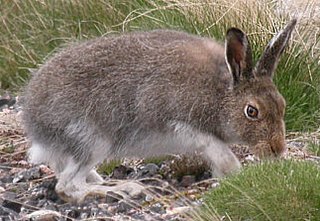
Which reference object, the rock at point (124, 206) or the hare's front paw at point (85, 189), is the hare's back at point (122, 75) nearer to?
the hare's front paw at point (85, 189)

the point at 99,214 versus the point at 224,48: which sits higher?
the point at 224,48

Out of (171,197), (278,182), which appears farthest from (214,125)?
(278,182)

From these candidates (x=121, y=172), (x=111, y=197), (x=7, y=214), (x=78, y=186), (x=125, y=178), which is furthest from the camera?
(x=121, y=172)

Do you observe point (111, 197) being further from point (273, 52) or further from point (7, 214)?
point (273, 52)

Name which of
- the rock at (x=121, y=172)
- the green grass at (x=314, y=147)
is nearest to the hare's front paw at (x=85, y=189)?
the rock at (x=121, y=172)

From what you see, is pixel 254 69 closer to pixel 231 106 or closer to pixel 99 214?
pixel 231 106

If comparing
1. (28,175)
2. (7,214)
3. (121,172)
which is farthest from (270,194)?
(28,175)
